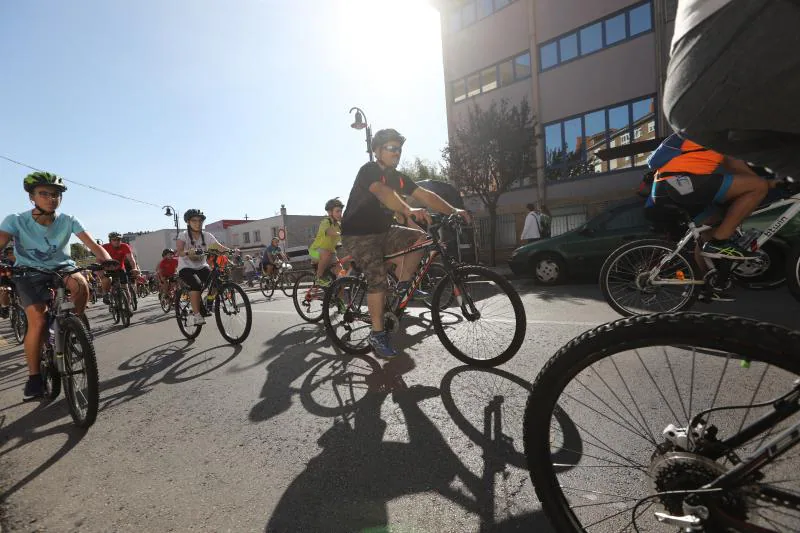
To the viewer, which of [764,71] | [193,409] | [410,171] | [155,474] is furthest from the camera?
[410,171]

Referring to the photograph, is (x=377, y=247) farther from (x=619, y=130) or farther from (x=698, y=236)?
(x=619, y=130)

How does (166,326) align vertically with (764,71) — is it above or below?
below

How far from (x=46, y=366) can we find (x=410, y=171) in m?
30.2

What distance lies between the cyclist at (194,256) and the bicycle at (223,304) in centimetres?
8

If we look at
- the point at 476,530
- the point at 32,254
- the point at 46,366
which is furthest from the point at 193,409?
the point at 476,530

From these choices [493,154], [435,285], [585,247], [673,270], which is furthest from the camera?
[493,154]

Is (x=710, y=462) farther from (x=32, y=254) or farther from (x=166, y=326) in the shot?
(x=166, y=326)

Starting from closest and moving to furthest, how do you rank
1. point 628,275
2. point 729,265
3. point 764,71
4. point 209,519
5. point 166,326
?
point 764,71 < point 209,519 < point 729,265 < point 628,275 < point 166,326

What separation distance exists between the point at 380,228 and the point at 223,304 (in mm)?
2800

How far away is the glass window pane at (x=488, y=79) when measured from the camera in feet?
57.7

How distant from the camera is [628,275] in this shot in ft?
13.4

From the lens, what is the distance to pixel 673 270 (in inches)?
150

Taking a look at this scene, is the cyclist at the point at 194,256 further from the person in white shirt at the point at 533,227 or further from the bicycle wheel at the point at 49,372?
the person in white shirt at the point at 533,227

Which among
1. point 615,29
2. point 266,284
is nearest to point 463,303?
point 266,284
